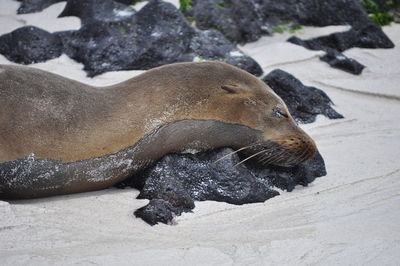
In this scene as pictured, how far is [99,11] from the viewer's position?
7887 mm

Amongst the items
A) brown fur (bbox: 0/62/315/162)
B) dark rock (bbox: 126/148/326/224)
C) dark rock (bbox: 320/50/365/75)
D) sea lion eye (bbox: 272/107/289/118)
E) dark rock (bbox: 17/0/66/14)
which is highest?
brown fur (bbox: 0/62/315/162)

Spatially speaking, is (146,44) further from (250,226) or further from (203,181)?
(250,226)

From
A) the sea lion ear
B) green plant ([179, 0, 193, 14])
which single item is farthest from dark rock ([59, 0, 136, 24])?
the sea lion ear

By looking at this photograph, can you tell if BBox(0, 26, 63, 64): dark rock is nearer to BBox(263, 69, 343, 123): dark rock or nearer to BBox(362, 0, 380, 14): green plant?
BBox(263, 69, 343, 123): dark rock

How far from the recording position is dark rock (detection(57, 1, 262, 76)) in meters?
7.38

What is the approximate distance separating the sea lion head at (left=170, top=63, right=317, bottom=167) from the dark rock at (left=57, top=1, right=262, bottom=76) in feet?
7.41

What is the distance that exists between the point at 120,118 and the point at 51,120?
19.5 inches

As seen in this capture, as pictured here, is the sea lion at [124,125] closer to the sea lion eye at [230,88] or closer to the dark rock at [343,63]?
the sea lion eye at [230,88]

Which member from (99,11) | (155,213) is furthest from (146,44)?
(155,213)

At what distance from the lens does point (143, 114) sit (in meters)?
4.83

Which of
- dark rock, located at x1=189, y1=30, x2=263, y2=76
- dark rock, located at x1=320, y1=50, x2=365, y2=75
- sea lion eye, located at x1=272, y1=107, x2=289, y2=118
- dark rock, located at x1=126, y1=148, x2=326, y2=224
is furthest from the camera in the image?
dark rock, located at x1=320, y1=50, x2=365, y2=75

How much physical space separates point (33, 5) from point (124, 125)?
4.52 metres

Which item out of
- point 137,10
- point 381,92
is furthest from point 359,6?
point 137,10

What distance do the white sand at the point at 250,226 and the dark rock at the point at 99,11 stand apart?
2857 mm
